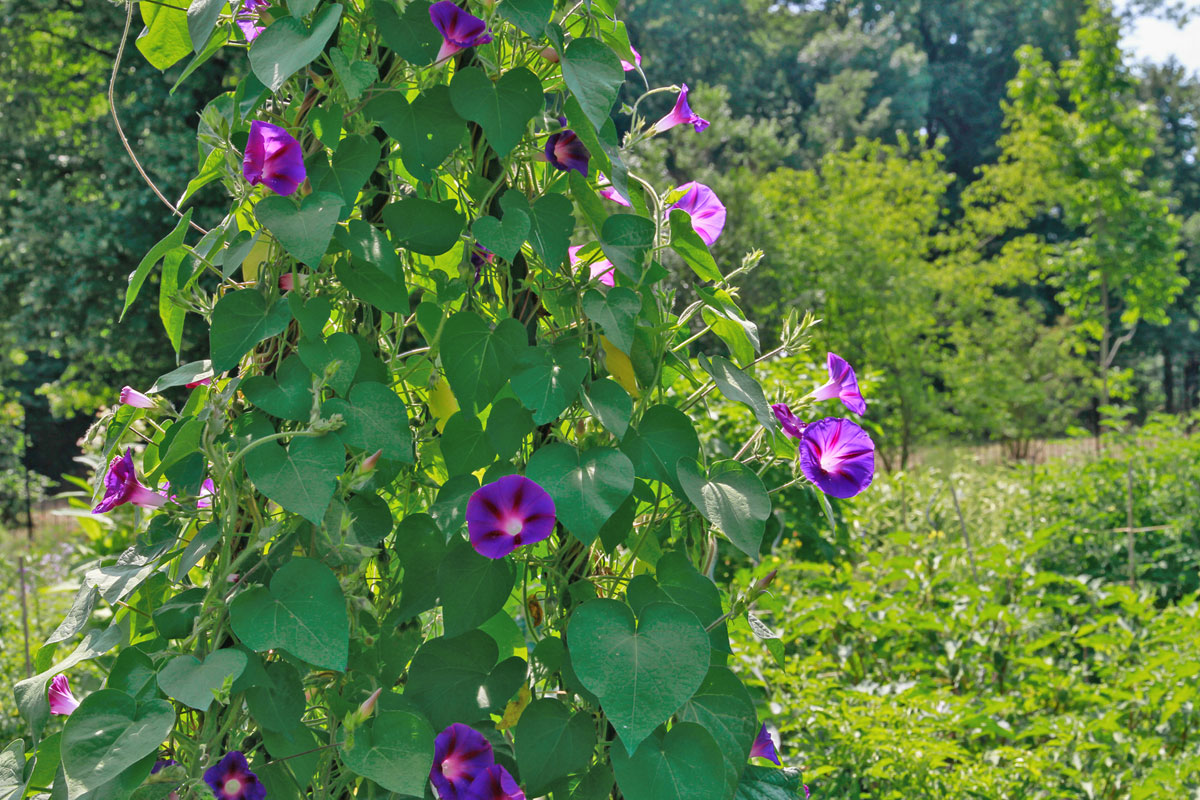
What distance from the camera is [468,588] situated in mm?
797

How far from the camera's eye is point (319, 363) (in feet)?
2.54

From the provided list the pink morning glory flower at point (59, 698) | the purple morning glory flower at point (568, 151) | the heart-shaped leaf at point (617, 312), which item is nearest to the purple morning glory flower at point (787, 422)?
the heart-shaped leaf at point (617, 312)

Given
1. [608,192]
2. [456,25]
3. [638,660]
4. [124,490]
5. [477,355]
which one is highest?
[456,25]

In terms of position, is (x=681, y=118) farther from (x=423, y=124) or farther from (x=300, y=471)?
(x=300, y=471)

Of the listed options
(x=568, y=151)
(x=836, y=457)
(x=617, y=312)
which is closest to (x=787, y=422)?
(x=836, y=457)

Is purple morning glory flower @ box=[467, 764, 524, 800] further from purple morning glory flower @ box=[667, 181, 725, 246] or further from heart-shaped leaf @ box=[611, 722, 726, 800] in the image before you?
purple morning glory flower @ box=[667, 181, 725, 246]

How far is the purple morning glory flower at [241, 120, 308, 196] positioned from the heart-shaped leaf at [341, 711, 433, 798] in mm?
442

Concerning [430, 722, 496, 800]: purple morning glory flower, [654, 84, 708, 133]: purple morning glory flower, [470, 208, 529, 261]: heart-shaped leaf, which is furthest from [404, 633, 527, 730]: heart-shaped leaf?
[654, 84, 708, 133]: purple morning glory flower

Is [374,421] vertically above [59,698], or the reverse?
[374,421]

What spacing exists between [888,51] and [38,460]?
21.8 m

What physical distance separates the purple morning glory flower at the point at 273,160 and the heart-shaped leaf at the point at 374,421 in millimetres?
180

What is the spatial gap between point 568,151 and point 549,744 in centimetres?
52

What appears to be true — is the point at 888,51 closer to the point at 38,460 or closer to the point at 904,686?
the point at 38,460

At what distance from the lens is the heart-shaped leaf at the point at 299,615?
2.32 ft
